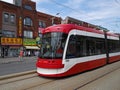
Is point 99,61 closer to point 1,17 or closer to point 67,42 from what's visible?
point 67,42

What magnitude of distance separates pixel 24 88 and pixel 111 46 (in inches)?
509

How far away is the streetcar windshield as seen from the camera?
11.6 meters

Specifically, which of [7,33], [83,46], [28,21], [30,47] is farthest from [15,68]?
[28,21]

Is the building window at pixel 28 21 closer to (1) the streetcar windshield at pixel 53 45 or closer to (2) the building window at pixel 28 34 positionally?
(2) the building window at pixel 28 34

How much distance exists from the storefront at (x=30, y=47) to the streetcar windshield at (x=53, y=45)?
112 ft

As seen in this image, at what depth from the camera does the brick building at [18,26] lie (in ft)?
138

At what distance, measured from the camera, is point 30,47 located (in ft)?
154

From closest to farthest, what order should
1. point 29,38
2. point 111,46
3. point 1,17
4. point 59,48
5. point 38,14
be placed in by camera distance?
point 59,48 < point 111,46 < point 1,17 < point 29,38 < point 38,14

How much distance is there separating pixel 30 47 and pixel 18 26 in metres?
4.97

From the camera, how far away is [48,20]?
179 feet

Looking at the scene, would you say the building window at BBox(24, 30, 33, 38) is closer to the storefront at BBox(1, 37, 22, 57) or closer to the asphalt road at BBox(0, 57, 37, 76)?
the storefront at BBox(1, 37, 22, 57)

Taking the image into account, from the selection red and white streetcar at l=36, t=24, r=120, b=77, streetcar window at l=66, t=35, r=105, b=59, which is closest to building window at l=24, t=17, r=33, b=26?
streetcar window at l=66, t=35, r=105, b=59

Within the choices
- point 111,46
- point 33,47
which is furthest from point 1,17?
point 111,46

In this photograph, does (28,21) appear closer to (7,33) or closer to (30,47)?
(30,47)
